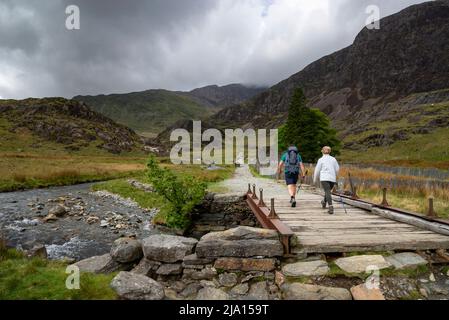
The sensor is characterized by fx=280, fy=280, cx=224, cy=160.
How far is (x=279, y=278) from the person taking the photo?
579 cm

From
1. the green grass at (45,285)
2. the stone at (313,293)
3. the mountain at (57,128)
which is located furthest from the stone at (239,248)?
the mountain at (57,128)

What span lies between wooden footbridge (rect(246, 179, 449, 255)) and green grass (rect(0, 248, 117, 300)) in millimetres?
3974

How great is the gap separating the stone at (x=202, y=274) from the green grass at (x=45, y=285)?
164cm

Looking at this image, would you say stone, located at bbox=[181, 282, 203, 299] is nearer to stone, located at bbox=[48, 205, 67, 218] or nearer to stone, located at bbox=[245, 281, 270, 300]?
stone, located at bbox=[245, 281, 270, 300]

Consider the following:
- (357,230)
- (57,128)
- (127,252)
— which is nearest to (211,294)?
(127,252)

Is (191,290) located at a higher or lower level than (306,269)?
lower

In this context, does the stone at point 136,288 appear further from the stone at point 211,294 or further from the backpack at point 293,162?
the backpack at point 293,162

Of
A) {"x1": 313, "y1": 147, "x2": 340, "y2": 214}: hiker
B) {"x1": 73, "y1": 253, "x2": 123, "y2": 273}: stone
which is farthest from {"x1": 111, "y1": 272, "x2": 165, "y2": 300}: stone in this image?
{"x1": 313, "y1": 147, "x2": 340, "y2": 214}: hiker

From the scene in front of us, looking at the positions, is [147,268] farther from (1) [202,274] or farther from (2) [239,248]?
(2) [239,248]

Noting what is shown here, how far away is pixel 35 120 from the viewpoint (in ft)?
417

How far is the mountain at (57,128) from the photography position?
108m

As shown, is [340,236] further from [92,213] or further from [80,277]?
[92,213]

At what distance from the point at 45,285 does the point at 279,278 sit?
473 centimetres
